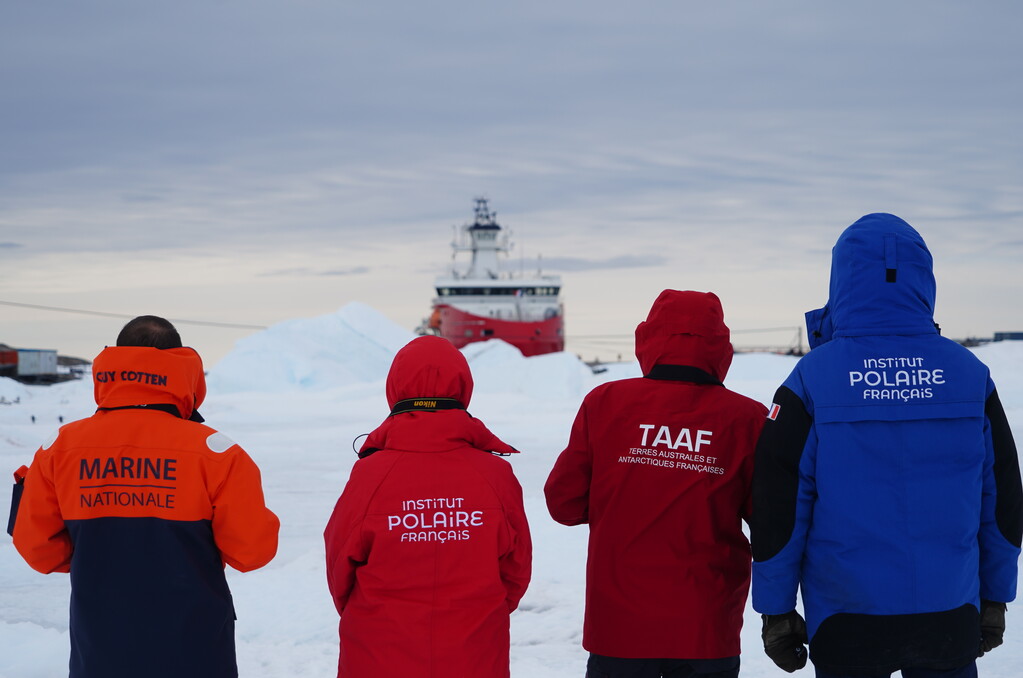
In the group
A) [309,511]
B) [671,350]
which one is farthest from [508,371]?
[671,350]

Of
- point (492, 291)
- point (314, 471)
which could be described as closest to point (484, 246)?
point (492, 291)

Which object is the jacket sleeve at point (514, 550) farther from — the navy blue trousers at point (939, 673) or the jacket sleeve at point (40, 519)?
the jacket sleeve at point (40, 519)

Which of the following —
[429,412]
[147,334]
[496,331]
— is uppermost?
[496,331]

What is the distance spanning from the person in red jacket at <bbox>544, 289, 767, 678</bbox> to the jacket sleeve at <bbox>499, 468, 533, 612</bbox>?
254 millimetres

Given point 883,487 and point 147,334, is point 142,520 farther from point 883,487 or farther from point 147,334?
point 883,487

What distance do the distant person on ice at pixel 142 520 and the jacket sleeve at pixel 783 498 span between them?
1228 millimetres

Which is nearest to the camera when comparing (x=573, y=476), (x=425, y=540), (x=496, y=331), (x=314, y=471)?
(x=425, y=540)

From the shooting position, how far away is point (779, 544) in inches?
84.3

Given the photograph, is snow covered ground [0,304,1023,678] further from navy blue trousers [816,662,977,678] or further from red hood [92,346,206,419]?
A: red hood [92,346,206,419]

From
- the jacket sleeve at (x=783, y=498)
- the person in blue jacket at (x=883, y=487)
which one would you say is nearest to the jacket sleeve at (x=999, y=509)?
the person in blue jacket at (x=883, y=487)

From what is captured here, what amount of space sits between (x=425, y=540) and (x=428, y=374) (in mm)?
392

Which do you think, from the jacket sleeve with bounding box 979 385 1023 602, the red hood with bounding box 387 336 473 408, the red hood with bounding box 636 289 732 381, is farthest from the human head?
the jacket sleeve with bounding box 979 385 1023 602

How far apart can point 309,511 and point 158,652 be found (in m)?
5.31

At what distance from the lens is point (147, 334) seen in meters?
2.25
